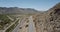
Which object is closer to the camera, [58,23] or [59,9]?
[58,23]

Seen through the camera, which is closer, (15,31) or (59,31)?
(59,31)

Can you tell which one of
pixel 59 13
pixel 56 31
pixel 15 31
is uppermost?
pixel 59 13

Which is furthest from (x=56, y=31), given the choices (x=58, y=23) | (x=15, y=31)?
(x=15, y=31)

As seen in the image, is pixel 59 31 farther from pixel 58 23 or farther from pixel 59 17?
pixel 59 17

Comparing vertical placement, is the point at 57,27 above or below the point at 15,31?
above

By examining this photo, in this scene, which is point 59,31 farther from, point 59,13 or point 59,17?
point 59,13

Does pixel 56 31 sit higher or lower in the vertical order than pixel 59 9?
lower

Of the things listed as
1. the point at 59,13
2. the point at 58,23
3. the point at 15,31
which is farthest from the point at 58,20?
the point at 15,31

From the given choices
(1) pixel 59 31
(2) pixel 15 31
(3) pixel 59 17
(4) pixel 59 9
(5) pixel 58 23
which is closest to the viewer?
(1) pixel 59 31

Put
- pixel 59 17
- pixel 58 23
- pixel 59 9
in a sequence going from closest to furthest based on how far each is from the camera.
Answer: pixel 58 23, pixel 59 17, pixel 59 9
